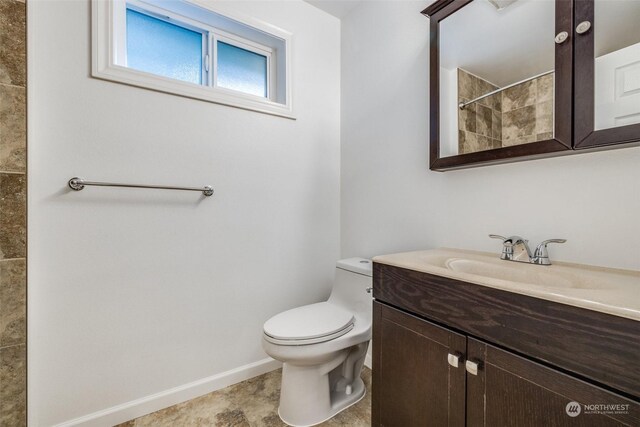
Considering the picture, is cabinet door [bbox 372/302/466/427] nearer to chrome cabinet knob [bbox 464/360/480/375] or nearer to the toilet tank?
chrome cabinet knob [bbox 464/360/480/375]

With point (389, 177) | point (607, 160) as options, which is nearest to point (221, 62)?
point (389, 177)

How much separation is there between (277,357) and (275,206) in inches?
32.8

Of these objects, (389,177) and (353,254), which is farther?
(353,254)

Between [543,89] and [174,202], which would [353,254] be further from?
[543,89]

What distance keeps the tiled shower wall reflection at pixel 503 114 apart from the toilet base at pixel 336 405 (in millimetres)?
1266

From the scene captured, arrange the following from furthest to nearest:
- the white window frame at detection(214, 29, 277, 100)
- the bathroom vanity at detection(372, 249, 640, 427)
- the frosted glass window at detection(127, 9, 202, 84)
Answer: the white window frame at detection(214, 29, 277, 100) < the frosted glass window at detection(127, 9, 202, 84) < the bathroom vanity at detection(372, 249, 640, 427)

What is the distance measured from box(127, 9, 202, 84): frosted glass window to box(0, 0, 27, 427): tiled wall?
0.39 metres

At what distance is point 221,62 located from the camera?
165 cm

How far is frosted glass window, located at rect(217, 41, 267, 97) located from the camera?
1.66m

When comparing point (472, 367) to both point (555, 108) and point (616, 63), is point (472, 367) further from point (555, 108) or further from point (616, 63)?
point (616, 63)

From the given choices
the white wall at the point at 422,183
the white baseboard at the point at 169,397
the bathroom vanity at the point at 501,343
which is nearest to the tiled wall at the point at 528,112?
the white wall at the point at 422,183

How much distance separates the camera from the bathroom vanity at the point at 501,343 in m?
0.58

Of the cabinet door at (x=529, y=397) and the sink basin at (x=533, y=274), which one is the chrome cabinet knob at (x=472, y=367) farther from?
the sink basin at (x=533, y=274)

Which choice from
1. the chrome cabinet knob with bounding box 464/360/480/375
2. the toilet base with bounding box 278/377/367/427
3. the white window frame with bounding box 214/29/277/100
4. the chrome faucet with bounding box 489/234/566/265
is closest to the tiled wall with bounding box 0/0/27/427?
the white window frame with bounding box 214/29/277/100
